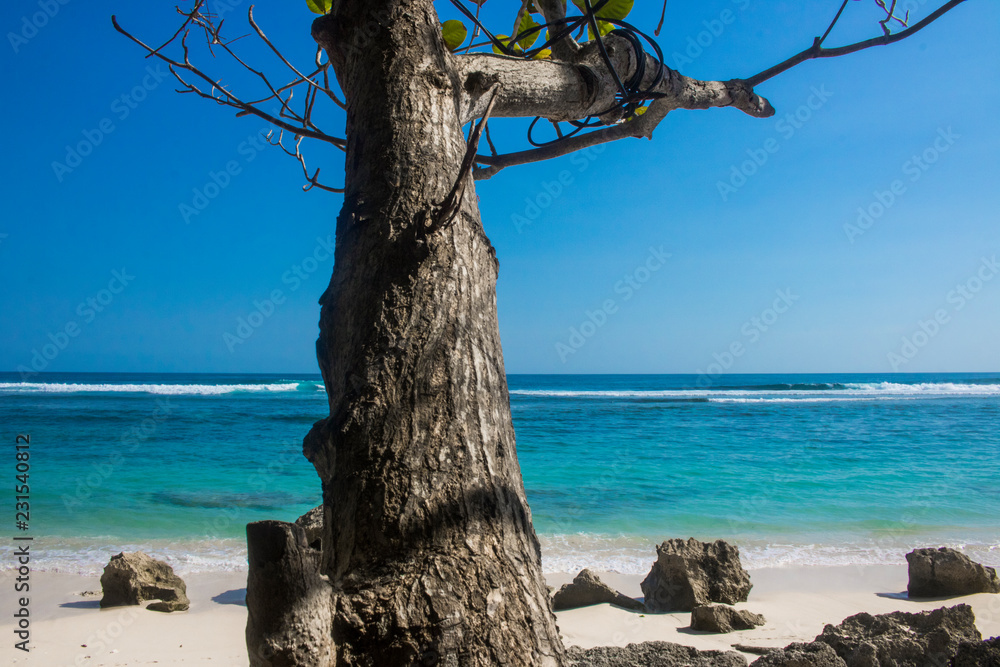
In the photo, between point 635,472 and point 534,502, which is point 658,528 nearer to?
point 534,502

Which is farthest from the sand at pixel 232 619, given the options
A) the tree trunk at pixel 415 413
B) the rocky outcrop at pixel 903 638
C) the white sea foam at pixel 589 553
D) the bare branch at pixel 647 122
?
the tree trunk at pixel 415 413

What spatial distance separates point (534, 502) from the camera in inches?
321

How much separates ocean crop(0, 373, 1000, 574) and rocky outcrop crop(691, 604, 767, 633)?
1707 mm

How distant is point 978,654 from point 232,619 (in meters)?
4.25

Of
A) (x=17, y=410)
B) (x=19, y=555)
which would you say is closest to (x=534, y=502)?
(x=19, y=555)

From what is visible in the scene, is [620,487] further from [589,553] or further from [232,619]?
[232,619]

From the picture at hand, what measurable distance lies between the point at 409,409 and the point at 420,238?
0.28 m

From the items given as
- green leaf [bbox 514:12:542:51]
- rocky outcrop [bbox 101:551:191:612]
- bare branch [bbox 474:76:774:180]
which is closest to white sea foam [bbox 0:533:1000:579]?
rocky outcrop [bbox 101:551:191:612]

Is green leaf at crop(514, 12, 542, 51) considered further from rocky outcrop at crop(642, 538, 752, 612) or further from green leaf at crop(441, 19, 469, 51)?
rocky outcrop at crop(642, 538, 752, 612)

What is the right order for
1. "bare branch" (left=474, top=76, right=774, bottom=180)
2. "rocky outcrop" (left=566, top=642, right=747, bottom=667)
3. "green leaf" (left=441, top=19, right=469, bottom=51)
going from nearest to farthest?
"green leaf" (left=441, top=19, right=469, bottom=51), "bare branch" (left=474, top=76, right=774, bottom=180), "rocky outcrop" (left=566, top=642, right=747, bottom=667)

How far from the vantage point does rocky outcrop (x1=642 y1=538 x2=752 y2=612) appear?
4199 mm

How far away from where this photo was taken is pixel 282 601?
2.29 feet

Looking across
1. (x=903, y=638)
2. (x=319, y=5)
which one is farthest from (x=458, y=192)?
(x=903, y=638)

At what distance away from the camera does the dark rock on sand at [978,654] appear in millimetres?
1844
